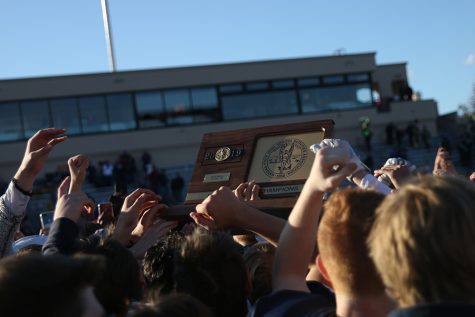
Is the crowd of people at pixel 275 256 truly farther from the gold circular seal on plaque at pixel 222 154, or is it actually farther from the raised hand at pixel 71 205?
the gold circular seal on plaque at pixel 222 154

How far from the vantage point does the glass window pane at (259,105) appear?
40.2 meters

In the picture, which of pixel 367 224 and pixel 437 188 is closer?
pixel 437 188

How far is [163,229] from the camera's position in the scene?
387cm

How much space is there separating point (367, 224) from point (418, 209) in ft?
1.41

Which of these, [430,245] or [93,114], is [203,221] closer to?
[430,245]

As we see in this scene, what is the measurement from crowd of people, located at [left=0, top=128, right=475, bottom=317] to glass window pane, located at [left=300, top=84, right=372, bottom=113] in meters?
38.0

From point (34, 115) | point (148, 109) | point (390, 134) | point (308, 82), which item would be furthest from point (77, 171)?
point (308, 82)

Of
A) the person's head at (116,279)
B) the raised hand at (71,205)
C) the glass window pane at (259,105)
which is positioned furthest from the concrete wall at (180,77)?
the person's head at (116,279)

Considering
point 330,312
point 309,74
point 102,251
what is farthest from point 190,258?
point 309,74

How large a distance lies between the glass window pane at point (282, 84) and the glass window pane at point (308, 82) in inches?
19.7

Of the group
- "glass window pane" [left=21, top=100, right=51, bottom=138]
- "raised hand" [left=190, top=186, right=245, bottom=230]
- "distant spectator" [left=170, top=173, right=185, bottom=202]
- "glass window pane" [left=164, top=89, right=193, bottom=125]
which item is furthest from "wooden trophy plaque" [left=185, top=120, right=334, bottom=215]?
"glass window pane" [left=164, top=89, right=193, bottom=125]

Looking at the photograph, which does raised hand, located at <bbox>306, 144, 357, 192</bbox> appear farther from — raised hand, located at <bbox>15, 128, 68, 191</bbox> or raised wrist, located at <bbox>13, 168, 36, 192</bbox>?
raised wrist, located at <bbox>13, 168, 36, 192</bbox>

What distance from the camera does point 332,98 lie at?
1663 inches

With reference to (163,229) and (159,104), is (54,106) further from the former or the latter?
(163,229)
